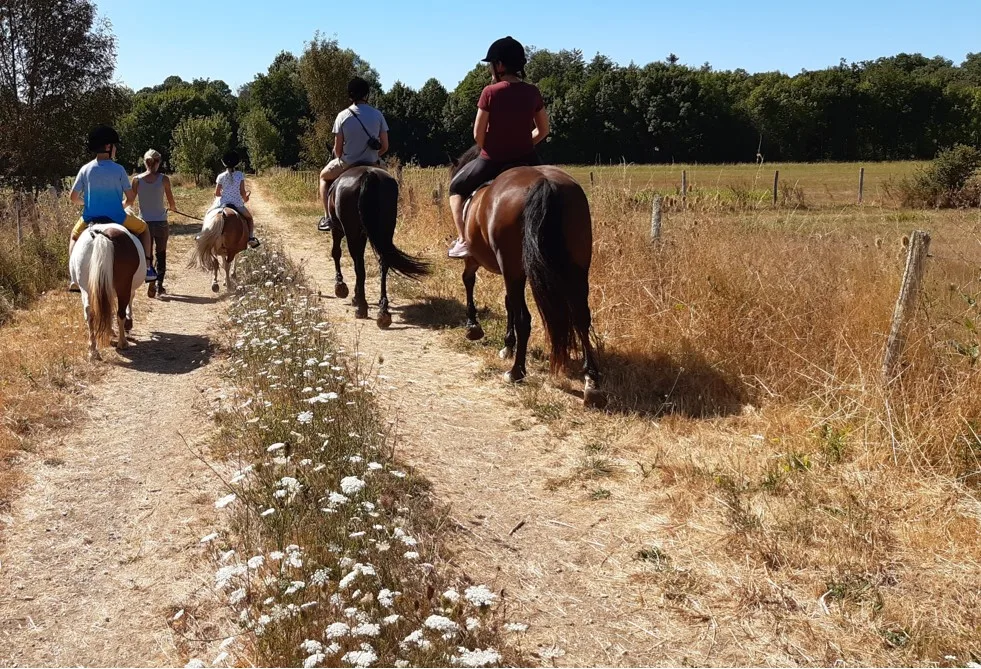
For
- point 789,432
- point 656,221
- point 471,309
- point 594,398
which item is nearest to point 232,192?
point 471,309

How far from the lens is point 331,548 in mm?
3145

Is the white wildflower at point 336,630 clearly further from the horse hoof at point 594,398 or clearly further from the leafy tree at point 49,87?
the leafy tree at point 49,87

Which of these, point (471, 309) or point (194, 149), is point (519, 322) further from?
point (194, 149)

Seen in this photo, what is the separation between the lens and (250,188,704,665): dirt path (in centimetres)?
307

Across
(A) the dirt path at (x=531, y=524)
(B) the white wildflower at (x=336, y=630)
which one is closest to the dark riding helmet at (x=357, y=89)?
(A) the dirt path at (x=531, y=524)

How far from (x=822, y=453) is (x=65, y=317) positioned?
8.84 m

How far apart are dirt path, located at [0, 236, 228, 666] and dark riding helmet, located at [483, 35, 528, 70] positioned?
161 inches

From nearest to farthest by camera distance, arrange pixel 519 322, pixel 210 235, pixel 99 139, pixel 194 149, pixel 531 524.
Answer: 1. pixel 531 524
2. pixel 519 322
3. pixel 99 139
4. pixel 210 235
5. pixel 194 149

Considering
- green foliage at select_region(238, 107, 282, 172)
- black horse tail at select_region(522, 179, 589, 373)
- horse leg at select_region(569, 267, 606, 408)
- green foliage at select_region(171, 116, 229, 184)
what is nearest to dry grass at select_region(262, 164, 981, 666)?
horse leg at select_region(569, 267, 606, 408)

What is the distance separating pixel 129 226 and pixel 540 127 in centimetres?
477

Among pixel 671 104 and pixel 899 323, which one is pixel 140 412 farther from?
pixel 671 104

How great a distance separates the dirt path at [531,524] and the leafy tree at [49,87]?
18.8 metres

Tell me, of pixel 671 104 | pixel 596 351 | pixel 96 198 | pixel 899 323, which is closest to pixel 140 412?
pixel 96 198

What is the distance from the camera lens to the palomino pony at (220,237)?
395 inches
